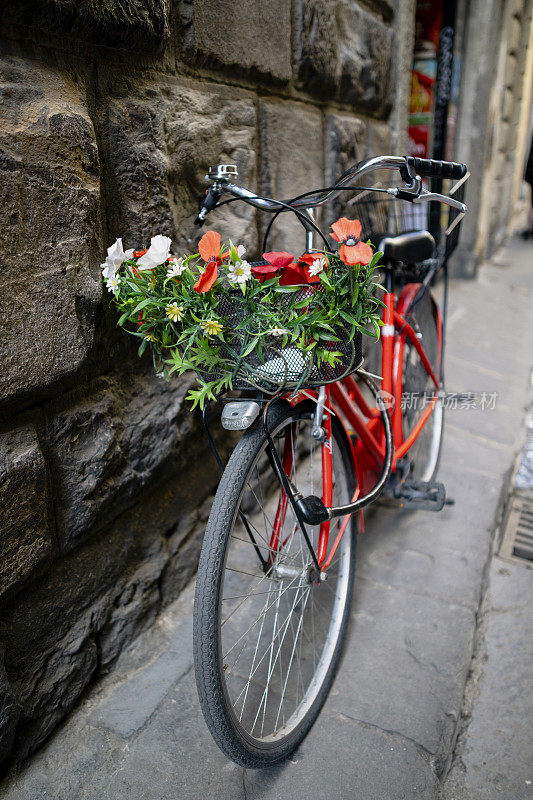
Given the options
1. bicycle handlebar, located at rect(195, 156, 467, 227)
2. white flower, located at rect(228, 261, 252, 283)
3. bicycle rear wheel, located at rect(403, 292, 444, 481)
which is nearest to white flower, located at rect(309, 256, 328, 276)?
white flower, located at rect(228, 261, 252, 283)

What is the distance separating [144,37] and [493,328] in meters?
4.20

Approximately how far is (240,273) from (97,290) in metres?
0.48

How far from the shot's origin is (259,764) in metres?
1.47

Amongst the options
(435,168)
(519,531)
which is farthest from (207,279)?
(519,531)

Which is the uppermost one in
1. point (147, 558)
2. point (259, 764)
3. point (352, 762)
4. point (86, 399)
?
point (86, 399)

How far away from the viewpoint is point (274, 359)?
52.4 inches

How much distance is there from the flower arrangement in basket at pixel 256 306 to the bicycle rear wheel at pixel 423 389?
3.46 feet

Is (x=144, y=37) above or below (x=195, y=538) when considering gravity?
above

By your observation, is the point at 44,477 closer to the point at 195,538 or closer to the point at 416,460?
the point at 195,538

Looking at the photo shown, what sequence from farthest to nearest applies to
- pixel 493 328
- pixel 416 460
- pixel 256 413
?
pixel 493 328 → pixel 416 460 → pixel 256 413

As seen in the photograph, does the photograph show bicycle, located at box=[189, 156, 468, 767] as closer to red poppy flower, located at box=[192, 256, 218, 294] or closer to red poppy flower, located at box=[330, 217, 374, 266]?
red poppy flower, located at box=[330, 217, 374, 266]

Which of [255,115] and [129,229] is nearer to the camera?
[129,229]

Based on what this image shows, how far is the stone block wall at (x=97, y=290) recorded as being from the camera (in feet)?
4.48

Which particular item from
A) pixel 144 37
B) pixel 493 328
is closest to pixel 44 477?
pixel 144 37
